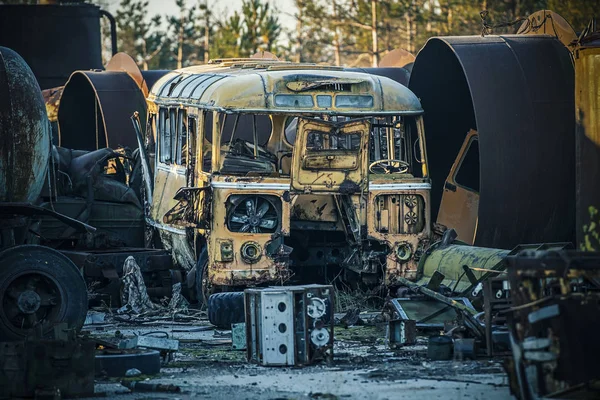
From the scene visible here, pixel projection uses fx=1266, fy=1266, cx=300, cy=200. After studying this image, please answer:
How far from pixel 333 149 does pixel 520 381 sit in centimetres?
619

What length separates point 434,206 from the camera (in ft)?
61.3

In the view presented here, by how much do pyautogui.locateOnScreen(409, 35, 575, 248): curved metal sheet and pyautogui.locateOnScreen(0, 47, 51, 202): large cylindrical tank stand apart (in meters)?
5.55

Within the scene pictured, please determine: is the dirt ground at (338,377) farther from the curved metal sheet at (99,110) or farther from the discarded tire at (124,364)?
the curved metal sheet at (99,110)

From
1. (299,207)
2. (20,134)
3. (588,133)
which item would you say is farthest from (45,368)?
(588,133)

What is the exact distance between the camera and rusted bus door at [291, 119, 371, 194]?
1433 cm

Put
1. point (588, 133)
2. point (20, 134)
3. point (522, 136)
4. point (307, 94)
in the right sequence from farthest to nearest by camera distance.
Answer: point (522, 136), point (307, 94), point (588, 133), point (20, 134)

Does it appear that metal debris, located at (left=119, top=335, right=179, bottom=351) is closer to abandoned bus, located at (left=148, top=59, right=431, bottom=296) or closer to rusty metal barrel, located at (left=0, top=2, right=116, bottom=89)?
abandoned bus, located at (left=148, top=59, right=431, bottom=296)

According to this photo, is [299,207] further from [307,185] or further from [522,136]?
[522,136]

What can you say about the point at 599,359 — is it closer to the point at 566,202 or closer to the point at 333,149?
the point at 333,149

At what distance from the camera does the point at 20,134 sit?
12.3m

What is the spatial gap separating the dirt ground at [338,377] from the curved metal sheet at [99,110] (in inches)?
410

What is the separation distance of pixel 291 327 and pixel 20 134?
11.4 feet

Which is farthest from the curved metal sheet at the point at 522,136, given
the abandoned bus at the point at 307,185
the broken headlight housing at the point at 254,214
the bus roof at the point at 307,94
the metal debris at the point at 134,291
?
the metal debris at the point at 134,291

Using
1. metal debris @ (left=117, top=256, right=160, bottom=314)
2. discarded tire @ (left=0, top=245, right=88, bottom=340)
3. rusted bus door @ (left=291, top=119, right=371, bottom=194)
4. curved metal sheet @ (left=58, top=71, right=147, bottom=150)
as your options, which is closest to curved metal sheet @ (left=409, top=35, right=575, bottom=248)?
rusted bus door @ (left=291, top=119, right=371, bottom=194)
